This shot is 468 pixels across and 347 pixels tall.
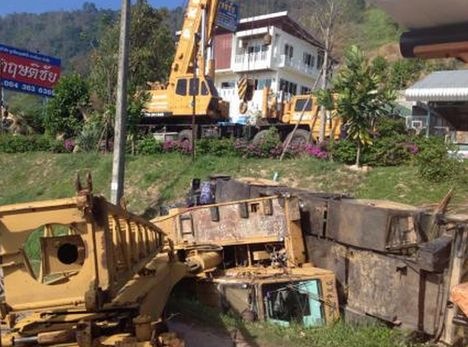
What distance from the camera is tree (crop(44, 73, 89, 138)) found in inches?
931

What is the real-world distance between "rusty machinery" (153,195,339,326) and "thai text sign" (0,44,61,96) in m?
20.8

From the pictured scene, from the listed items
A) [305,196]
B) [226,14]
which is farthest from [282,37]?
[305,196]

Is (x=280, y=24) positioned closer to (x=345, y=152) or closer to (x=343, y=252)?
(x=345, y=152)

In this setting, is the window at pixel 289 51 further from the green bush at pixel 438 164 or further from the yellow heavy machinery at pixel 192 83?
the green bush at pixel 438 164

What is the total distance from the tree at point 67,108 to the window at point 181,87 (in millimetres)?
3642

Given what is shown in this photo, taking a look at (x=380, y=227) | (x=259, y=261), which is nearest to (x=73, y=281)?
(x=380, y=227)

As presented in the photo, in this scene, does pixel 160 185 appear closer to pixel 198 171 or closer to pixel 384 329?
pixel 198 171

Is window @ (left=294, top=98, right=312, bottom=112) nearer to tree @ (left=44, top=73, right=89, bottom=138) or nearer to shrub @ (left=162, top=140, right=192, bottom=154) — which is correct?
shrub @ (left=162, top=140, right=192, bottom=154)

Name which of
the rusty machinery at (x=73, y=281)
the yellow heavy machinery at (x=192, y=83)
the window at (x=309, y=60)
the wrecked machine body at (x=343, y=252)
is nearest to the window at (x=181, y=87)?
the yellow heavy machinery at (x=192, y=83)

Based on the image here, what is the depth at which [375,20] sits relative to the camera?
67.4m

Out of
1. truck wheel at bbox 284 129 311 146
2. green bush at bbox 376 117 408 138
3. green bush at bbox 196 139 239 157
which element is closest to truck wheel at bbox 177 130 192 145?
green bush at bbox 196 139 239 157

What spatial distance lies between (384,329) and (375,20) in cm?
6412

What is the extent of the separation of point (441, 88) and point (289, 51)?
26.4 meters

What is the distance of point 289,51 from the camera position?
44.2m
